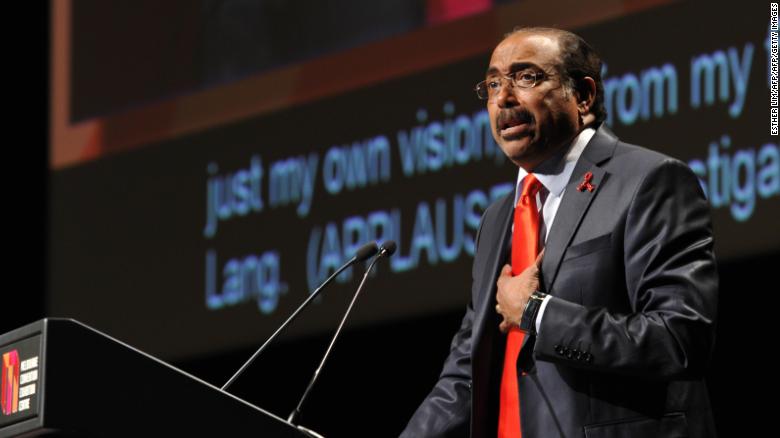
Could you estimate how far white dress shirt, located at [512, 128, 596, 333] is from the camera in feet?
8.32

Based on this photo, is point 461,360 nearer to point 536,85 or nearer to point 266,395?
point 536,85

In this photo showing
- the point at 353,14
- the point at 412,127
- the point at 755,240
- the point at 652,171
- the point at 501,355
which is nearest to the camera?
the point at 652,171

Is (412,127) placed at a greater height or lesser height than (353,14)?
lesser

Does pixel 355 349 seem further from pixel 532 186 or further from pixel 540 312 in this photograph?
pixel 540 312

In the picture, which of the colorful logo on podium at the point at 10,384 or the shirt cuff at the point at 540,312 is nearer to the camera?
the colorful logo on podium at the point at 10,384

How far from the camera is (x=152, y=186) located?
567 cm

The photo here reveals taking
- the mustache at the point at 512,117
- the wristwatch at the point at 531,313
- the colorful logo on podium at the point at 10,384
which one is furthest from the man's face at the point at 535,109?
the colorful logo on podium at the point at 10,384

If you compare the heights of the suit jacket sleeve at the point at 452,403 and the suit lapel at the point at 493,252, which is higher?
the suit lapel at the point at 493,252

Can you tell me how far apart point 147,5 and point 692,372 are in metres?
4.30

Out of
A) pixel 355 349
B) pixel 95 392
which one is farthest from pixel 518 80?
pixel 355 349

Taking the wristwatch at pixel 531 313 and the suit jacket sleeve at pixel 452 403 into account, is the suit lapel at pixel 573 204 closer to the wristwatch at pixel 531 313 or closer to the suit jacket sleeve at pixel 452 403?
the wristwatch at pixel 531 313

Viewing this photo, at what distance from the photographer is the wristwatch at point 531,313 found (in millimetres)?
2305

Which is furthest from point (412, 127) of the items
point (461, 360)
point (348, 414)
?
point (461, 360)

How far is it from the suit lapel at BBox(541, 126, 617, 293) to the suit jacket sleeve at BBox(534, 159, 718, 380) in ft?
0.32
